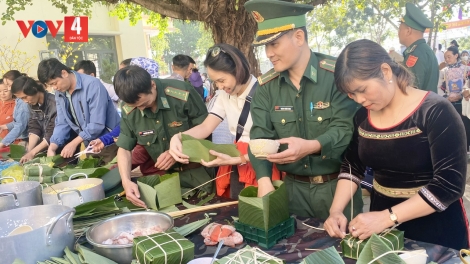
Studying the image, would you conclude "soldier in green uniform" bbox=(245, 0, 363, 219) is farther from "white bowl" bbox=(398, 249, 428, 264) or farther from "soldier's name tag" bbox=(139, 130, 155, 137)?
"soldier's name tag" bbox=(139, 130, 155, 137)

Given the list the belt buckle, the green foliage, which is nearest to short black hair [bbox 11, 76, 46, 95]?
the belt buckle

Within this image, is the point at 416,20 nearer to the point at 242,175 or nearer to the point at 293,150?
the point at 242,175

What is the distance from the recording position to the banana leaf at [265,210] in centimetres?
143

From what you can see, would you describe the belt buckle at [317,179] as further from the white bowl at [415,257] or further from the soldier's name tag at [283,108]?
the white bowl at [415,257]

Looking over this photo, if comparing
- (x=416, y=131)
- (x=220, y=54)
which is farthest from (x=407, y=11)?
(x=416, y=131)

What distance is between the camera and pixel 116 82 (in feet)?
7.32

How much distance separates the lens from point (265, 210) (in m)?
1.43

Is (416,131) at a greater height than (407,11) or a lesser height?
lesser

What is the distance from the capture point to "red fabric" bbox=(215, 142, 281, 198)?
2.17m

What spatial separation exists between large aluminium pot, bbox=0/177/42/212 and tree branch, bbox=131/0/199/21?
415 centimetres

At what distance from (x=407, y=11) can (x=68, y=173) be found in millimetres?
3365

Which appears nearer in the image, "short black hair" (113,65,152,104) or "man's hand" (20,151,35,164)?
"short black hair" (113,65,152,104)

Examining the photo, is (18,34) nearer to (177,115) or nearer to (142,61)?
(142,61)

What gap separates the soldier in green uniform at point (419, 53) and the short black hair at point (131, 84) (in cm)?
259
